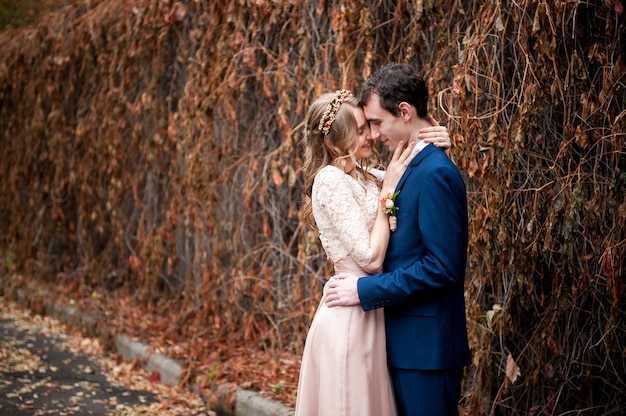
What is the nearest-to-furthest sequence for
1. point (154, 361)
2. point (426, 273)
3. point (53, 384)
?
point (426, 273), point (53, 384), point (154, 361)

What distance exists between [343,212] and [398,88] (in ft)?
1.83

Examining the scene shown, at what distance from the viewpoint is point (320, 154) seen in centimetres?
342

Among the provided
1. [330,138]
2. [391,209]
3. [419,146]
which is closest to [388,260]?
[391,209]

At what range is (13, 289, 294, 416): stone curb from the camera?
17.6 ft

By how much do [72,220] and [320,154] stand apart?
7.41 metres

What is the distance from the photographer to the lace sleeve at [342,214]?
3.15 m

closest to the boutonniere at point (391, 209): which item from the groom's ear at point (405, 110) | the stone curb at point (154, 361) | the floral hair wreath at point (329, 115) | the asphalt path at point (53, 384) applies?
the groom's ear at point (405, 110)

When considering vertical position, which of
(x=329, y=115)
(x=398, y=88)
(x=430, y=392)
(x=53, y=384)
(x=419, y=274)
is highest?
(x=398, y=88)

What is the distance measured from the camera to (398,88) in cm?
312

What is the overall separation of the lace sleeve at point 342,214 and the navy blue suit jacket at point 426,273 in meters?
0.13

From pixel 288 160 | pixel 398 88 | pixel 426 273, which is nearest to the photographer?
pixel 426 273

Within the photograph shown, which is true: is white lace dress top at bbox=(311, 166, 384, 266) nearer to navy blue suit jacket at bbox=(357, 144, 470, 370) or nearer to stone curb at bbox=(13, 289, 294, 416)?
navy blue suit jacket at bbox=(357, 144, 470, 370)

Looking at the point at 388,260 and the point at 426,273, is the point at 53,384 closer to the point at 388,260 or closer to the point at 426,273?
the point at 388,260

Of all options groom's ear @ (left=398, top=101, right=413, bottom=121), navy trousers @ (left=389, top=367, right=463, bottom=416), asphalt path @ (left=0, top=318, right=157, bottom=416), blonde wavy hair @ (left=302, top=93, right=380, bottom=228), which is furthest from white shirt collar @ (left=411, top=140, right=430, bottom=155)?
asphalt path @ (left=0, top=318, right=157, bottom=416)
